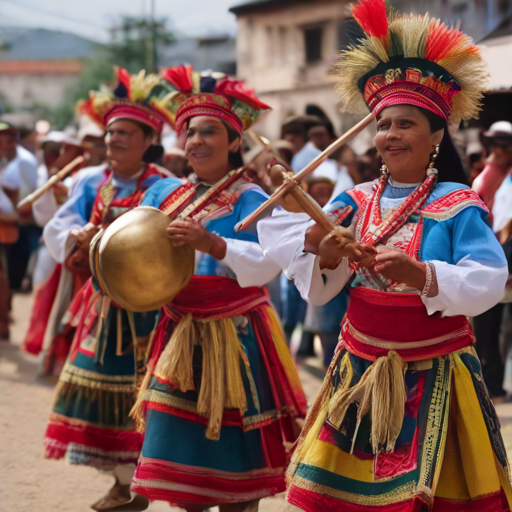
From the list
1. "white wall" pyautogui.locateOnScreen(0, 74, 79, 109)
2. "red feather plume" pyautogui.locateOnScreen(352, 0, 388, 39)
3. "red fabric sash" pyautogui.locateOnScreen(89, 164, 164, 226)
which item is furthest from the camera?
"white wall" pyautogui.locateOnScreen(0, 74, 79, 109)

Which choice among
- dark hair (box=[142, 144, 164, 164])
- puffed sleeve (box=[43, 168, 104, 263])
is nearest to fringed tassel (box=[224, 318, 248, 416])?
puffed sleeve (box=[43, 168, 104, 263])

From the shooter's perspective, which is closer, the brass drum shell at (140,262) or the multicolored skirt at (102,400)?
the brass drum shell at (140,262)

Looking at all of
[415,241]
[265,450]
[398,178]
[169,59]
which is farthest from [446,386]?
[169,59]

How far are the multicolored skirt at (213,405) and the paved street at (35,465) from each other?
2.71 ft

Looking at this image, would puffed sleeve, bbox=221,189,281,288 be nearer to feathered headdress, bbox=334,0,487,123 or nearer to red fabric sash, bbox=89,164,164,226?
feathered headdress, bbox=334,0,487,123

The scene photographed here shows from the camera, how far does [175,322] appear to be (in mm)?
4234

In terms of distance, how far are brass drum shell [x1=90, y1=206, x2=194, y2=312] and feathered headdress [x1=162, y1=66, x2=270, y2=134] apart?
75 centimetres

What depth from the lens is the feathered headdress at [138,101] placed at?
5121 millimetres

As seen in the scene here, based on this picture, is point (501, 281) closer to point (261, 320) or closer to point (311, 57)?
point (261, 320)

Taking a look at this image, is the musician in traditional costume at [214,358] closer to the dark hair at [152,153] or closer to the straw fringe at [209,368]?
the straw fringe at [209,368]

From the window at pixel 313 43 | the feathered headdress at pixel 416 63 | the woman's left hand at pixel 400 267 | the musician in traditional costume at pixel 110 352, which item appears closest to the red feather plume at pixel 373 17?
the feathered headdress at pixel 416 63

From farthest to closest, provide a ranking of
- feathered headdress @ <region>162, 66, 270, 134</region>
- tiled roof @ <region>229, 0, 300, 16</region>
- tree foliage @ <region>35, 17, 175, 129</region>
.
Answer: tree foliage @ <region>35, 17, 175, 129</region> → tiled roof @ <region>229, 0, 300, 16</region> → feathered headdress @ <region>162, 66, 270, 134</region>

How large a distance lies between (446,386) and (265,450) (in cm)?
127

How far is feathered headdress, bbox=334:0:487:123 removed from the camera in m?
3.27
